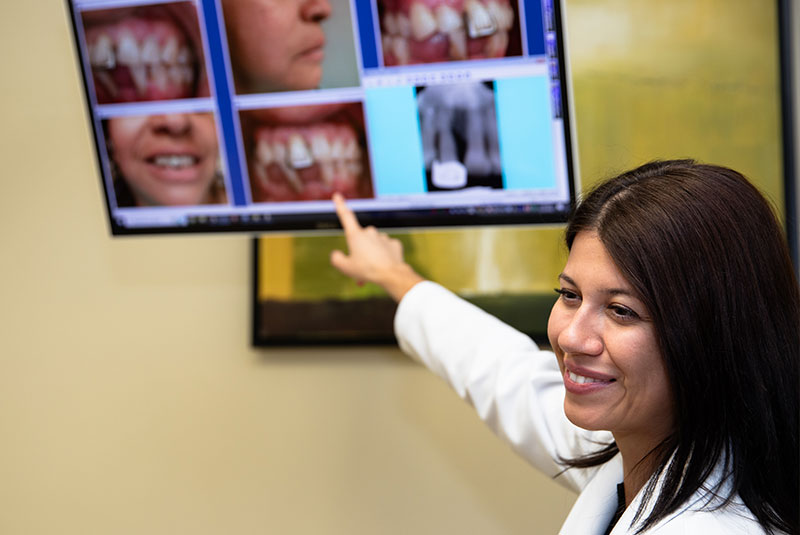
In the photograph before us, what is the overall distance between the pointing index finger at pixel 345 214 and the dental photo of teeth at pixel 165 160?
0.19 meters

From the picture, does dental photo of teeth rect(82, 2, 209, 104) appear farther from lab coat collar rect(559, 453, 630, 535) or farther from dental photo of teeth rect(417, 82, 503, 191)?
lab coat collar rect(559, 453, 630, 535)

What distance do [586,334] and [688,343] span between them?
0.11m

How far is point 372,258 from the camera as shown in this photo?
160cm

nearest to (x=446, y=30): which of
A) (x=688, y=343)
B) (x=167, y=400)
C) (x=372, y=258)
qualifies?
(x=372, y=258)

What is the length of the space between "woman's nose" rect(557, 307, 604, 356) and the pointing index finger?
57 centimetres

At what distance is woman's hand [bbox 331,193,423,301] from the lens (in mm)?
1553

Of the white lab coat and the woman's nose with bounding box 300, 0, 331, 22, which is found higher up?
the woman's nose with bounding box 300, 0, 331, 22

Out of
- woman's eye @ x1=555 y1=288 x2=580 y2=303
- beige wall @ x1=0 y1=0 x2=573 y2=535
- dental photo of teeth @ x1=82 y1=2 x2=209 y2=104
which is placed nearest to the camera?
woman's eye @ x1=555 y1=288 x2=580 y2=303

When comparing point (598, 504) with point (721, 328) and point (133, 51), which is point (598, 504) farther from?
point (133, 51)

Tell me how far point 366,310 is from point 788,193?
78 centimetres

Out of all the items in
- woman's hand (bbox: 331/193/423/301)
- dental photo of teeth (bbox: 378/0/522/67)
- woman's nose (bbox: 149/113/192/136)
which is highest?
dental photo of teeth (bbox: 378/0/522/67)

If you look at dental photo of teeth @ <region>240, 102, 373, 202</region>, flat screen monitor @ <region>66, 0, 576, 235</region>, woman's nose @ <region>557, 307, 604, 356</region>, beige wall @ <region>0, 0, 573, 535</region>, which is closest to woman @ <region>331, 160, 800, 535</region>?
woman's nose @ <region>557, 307, 604, 356</region>

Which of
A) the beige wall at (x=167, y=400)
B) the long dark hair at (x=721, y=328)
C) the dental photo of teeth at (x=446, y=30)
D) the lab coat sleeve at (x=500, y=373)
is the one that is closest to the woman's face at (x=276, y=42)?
the dental photo of teeth at (x=446, y=30)

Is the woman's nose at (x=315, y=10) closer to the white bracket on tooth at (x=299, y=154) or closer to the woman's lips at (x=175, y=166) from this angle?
the white bracket on tooth at (x=299, y=154)
